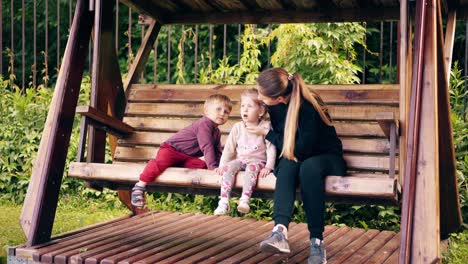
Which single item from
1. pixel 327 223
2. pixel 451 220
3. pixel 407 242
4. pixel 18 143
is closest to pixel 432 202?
pixel 407 242

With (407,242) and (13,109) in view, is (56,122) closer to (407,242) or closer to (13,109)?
(407,242)

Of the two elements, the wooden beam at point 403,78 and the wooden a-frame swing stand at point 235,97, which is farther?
the wooden beam at point 403,78

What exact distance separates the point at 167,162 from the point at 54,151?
26.5 inches

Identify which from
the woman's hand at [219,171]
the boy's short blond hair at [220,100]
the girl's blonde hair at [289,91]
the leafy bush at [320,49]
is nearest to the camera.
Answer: the girl's blonde hair at [289,91]

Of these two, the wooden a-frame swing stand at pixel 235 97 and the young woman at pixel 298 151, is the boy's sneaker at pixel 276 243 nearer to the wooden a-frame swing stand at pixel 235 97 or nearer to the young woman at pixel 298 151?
the young woman at pixel 298 151

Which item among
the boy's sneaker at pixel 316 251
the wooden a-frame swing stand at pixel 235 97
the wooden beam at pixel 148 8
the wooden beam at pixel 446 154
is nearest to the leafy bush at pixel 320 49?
the wooden a-frame swing stand at pixel 235 97

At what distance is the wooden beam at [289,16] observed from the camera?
531cm

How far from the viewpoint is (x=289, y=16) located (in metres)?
5.59

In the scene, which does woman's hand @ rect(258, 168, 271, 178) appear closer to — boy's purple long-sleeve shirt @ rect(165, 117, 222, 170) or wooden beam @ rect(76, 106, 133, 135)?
boy's purple long-sleeve shirt @ rect(165, 117, 222, 170)

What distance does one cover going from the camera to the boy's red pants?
433 centimetres

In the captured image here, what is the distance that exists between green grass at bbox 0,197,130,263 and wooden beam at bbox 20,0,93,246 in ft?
2.28

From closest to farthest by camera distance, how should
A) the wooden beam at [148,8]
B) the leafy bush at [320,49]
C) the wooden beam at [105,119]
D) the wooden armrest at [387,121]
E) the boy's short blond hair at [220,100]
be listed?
1. the wooden armrest at [387,121]
2. the wooden beam at [105,119]
3. the boy's short blond hair at [220,100]
4. the wooden beam at [148,8]
5. the leafy bush at [320,49]

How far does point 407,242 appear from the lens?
352 centimetres

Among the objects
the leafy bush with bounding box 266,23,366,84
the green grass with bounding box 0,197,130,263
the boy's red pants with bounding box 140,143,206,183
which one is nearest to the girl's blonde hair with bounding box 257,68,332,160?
the boy's red pants with bounding box 140,143,206,183
